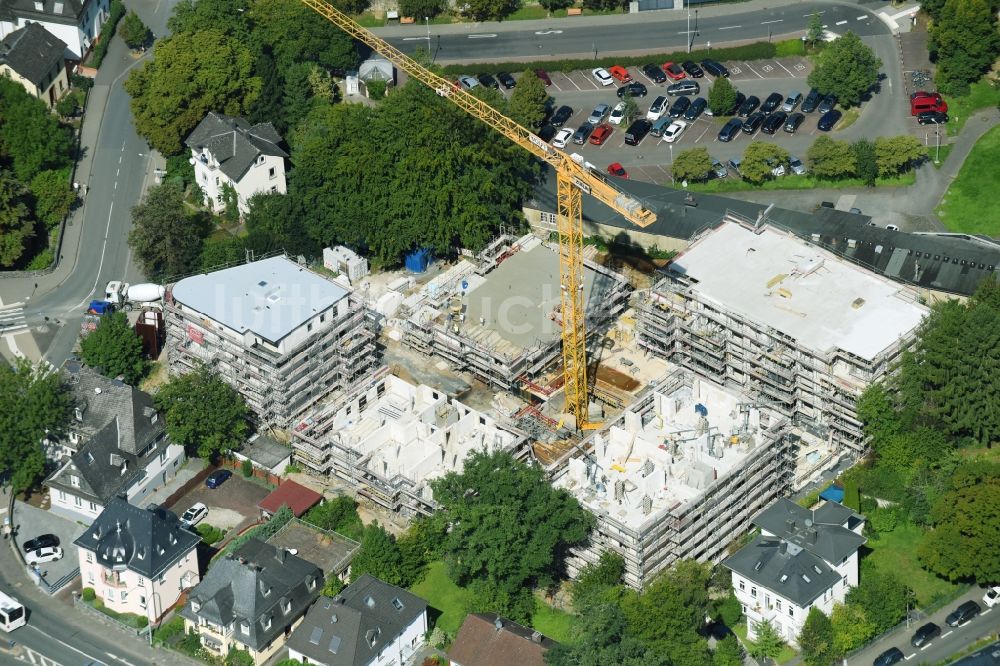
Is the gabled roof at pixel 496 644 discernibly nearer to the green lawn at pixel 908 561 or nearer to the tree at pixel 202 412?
the green lawn at pixel 908 561

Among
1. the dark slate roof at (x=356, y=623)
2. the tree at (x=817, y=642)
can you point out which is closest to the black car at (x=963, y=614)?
the tree at (x=817, y=642)

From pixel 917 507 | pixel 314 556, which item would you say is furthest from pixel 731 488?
pixel 314 556

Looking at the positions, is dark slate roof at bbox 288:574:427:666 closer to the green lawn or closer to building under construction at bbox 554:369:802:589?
building under construction at bbox 554:369:802:589

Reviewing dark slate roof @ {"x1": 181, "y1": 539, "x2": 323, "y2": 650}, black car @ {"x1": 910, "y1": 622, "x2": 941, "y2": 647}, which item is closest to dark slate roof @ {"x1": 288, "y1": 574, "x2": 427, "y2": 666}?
dark slate roof @ {"x1": 181, "y1": 539, "x2": 323, "y2": 650}

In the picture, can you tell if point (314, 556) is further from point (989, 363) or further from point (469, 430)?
point (989, 363)

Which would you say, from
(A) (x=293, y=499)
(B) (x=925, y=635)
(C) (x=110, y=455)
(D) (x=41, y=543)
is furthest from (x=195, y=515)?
(B) (x=925, y=635)

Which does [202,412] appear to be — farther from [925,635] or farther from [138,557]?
[925,635]
